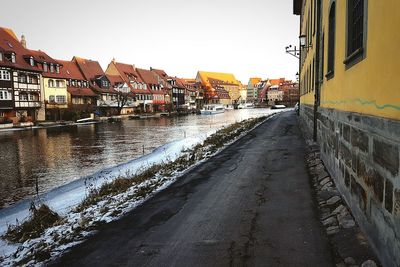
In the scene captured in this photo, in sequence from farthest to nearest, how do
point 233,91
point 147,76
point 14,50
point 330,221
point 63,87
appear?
point 233,91 → point 147,76 → point 63,87 → point 14,50 → point 330,221

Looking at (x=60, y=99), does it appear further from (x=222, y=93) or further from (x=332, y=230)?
(x=222, y=93)

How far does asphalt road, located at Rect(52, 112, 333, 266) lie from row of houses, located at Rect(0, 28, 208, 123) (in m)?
41.7

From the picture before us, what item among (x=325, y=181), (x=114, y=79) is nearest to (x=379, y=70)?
(x=325, y=181)

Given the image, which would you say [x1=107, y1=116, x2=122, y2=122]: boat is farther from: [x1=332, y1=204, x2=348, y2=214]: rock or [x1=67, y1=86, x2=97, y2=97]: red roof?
[x1=332, y1=204, x2=348, y2=214]: rock

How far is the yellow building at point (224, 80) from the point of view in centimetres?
15112

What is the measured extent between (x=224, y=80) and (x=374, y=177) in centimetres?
16685

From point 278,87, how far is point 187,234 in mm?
152521

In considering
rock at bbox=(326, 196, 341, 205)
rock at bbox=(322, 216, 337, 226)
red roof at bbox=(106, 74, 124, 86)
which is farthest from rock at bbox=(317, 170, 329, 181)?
red roof at bbox=(106, 74, 124, 86)

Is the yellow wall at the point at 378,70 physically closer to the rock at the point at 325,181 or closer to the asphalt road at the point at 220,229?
the asphalt road at the point at 220,229

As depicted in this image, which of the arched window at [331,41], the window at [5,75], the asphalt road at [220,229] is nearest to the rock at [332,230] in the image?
the asphalt road at [220,229]

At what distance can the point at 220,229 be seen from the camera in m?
5.64

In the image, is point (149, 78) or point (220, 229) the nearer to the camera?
point (220, 229)

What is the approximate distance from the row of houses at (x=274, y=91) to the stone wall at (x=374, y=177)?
391 ft

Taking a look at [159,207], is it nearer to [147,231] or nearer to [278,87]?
[147,231]
